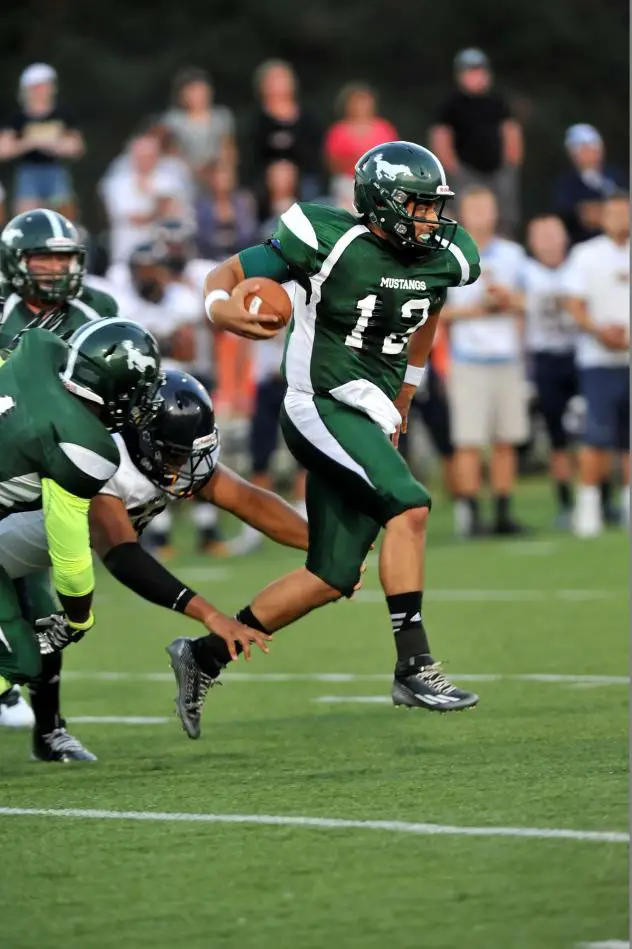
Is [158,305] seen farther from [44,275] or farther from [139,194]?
[44,275]

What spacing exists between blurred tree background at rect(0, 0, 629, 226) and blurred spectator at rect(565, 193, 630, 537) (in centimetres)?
1186

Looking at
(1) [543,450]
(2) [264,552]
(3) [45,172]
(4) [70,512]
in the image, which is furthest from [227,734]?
(1) [543,450]

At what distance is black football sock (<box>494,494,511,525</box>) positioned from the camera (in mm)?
13617

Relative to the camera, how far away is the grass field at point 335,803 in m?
4.32

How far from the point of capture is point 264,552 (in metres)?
13.4

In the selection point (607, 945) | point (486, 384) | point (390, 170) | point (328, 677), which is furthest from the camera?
point (486, 384)

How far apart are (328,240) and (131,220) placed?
984 centimetres

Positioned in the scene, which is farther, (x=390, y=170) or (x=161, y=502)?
(x=161, y=502)

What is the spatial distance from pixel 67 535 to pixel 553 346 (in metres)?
8.88

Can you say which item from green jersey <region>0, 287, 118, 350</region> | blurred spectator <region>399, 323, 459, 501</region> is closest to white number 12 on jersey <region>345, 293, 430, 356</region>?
green jersey <region>0, 287, 118, 350</region>

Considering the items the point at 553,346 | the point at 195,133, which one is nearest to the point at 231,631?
the point at 553,346

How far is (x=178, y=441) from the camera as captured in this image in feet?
21.7

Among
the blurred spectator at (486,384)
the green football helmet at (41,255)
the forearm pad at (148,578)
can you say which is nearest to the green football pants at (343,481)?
the forearm pad at (148,578)

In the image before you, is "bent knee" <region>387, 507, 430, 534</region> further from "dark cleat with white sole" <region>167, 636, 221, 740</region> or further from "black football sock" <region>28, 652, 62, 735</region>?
"black football sock" <region>28, 652, 62, 735</region>
